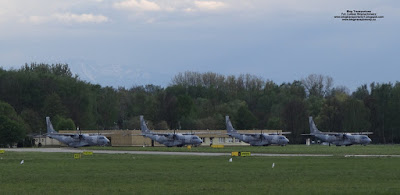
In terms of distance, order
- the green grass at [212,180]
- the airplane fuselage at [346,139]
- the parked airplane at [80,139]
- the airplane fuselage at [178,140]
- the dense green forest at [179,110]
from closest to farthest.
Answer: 1. the green grass at [212,180]
2. the parked airplane at [80,139]
3. the airplane fuselage at [178,140]
4. the airplane fuselage at [346,139]
5. the dense green forest at [179,110]

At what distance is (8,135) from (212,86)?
80.1 meters

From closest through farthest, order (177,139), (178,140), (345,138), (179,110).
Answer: (178,140), (177,139), (345,138), (179,110)

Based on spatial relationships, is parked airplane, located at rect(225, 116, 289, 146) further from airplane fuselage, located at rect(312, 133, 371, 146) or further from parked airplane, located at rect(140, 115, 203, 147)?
parked airplane, located at rect(140, 115, 203, 147)

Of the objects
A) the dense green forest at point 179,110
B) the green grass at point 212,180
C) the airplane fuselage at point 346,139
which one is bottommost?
the green grass at point 212,180

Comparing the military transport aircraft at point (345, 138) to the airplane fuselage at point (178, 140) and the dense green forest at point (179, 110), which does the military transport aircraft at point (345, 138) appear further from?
the dense green forest at point (179, 110)

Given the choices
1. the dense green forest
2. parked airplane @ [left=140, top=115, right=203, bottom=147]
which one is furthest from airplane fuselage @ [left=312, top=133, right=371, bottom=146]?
the dense green forest

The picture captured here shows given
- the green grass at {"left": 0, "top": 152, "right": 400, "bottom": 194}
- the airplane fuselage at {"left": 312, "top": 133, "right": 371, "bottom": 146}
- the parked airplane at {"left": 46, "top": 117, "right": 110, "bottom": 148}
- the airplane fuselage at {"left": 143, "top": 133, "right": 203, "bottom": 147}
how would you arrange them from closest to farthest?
1. the green grass at {"left": 0, "top": 152, "right": 400, "bottom": 194}
2. the parked airplane at {"left": 46, "top": 117, "right": 110, "bottom": 148}
3. the airplane fuselage at {"left": 143, "top": 133, "right": 203, "bottom": 147}
4. the airplane fuselage at {"left": 312, "top": 133, "right": 371, "bottom": 146}

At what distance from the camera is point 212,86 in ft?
655

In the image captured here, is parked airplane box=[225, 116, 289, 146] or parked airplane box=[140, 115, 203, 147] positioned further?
parked airplane box=[225, 116, 289, 146]

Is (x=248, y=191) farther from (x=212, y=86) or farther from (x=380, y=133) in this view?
(x=212, y=86)

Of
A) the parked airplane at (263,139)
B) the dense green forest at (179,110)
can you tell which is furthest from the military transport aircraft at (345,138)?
the dense green forest at (179,110)

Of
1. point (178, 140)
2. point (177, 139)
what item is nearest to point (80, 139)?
point (177, 139)

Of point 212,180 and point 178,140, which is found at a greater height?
point 178,140

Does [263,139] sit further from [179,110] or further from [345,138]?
[179,110]
